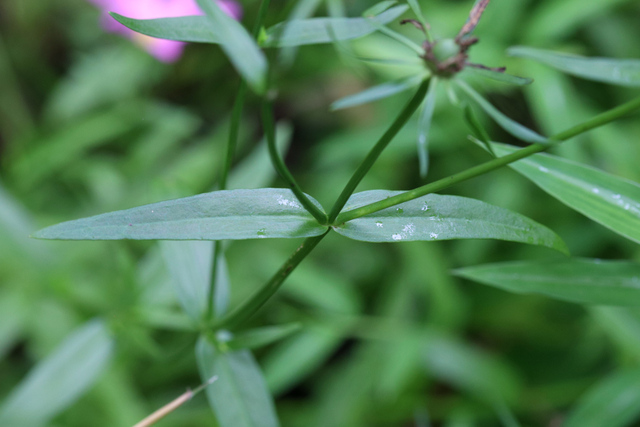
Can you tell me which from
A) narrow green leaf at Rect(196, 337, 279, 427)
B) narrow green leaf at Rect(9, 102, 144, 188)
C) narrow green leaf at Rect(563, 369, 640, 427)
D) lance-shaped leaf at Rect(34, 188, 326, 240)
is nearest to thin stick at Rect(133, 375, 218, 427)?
narrow green leaf at Rect(196, 337, 279, 427)

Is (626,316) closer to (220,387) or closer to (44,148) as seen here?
(220,387)

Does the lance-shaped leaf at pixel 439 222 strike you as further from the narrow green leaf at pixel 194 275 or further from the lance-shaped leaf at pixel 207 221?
the narrow green leaf at pixel 194 275

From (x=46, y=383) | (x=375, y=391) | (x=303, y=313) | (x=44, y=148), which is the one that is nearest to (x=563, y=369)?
(x=375, y=391)

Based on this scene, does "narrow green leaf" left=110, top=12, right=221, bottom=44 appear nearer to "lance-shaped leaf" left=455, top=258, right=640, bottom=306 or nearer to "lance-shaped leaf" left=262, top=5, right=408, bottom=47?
"lance-shaped leaf" left=262, top=5, right=408, bottom=47

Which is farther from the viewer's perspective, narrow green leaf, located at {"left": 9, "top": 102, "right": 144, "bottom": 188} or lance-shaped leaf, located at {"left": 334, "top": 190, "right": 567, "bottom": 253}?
narrow green leaf, located at {"left": 9, "top": 102, "right": 144, "bottom": 188}

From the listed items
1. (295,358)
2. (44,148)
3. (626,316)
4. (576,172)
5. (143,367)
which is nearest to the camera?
(576,172)

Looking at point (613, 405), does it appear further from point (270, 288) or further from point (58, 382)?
point (58, 382)

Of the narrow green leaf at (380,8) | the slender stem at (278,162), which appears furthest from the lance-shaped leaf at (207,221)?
the narrow green leaf at (380,8)
